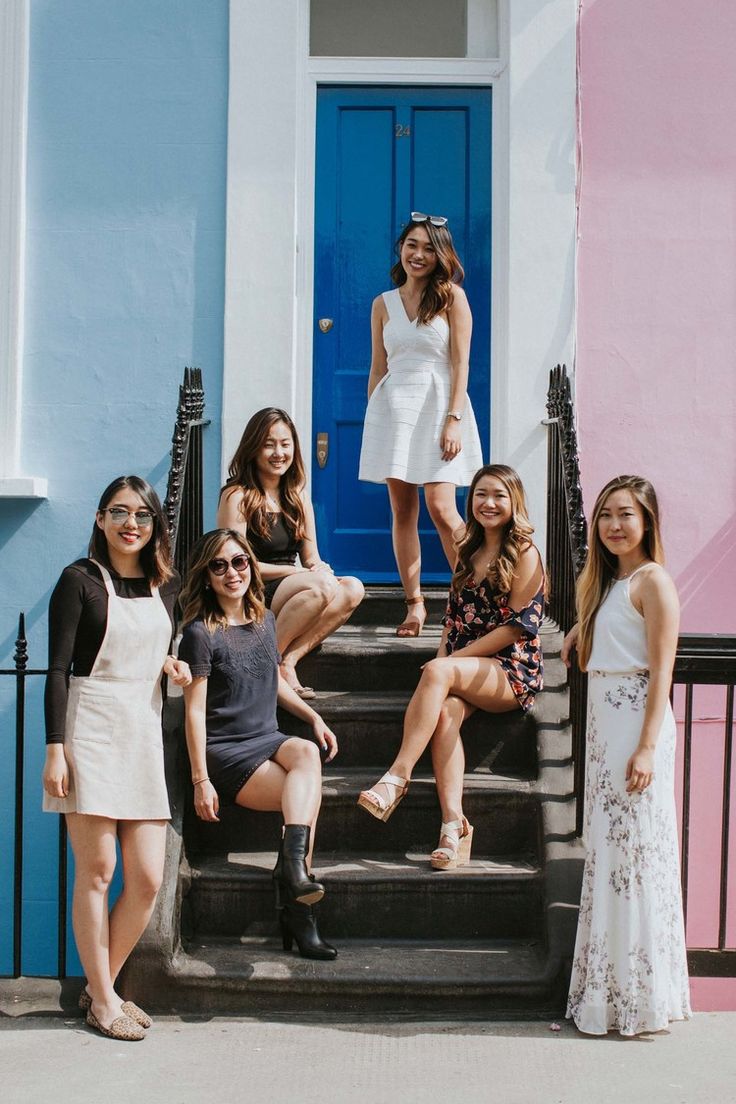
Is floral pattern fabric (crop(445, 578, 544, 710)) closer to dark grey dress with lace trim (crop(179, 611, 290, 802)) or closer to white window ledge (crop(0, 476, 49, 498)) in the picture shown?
dark grey dress with lace trim (crop(179, 611, 290, 802))

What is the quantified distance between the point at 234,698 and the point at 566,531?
166 cm

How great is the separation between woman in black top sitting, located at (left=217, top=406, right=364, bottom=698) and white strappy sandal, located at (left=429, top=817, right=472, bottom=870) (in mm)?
859

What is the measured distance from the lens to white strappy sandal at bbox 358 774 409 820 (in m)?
4.46

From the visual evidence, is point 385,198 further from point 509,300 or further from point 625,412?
point 625,412

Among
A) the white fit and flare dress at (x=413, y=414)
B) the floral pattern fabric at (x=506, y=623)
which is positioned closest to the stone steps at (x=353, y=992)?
the floral pattern fabric at (x=506, y=623)

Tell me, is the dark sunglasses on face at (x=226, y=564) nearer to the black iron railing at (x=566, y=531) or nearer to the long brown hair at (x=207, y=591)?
the long brown hair at (x=207, y=591)

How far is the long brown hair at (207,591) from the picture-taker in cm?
442

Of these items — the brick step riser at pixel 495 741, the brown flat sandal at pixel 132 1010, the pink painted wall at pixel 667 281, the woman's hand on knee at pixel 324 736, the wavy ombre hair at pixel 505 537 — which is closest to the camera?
the brown flat sandal at pixel 132 1010

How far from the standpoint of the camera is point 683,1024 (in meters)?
4.00

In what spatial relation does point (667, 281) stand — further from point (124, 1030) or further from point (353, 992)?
point (124, 1030)

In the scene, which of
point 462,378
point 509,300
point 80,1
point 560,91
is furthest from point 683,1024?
point 80,1

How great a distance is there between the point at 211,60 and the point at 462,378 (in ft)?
6.71

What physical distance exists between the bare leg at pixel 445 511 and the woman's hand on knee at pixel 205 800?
168 centimetres

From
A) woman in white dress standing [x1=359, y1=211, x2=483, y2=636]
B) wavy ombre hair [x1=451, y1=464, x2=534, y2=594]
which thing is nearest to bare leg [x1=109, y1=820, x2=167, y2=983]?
wavy ombre hair [x1=451, y1=464, x2=534, y2=594]
